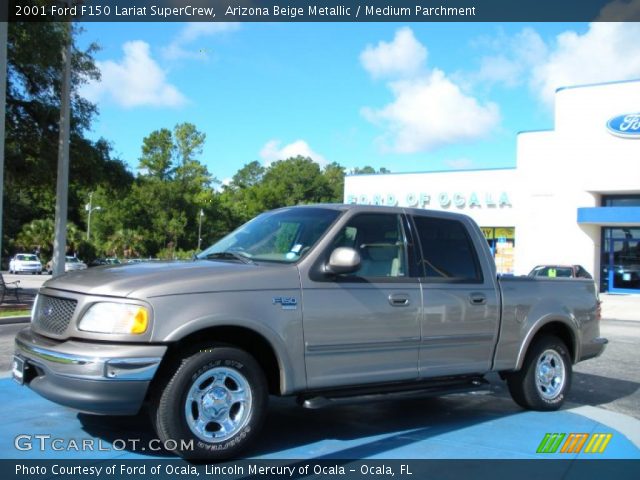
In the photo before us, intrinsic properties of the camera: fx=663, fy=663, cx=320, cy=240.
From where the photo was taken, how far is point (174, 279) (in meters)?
4.66

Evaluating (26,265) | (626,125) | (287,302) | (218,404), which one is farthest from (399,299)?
(26,265)

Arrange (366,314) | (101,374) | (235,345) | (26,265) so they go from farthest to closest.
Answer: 1. (26,265)
2. (366,314)
3. (235,345)
4. (101,374)

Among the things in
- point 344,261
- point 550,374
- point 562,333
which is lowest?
point 550,374

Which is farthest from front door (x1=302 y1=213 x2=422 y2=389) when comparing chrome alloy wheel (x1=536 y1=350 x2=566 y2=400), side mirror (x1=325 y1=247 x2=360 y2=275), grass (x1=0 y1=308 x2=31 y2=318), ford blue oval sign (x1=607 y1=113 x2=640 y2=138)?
ford blue oval sign (x1=607 y1=113 x2=640 y2=138)

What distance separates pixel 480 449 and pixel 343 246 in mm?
1998

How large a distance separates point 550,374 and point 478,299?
1542 millimetres

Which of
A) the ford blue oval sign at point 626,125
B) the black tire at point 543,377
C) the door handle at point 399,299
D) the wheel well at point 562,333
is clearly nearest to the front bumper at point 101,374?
the door handle at point 399,299

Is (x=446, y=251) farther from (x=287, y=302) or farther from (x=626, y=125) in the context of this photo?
(x=626, y=125)

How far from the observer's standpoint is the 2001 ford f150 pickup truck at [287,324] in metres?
4.46

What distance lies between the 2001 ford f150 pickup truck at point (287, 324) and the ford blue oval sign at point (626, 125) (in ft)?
90.6

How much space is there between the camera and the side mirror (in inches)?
202

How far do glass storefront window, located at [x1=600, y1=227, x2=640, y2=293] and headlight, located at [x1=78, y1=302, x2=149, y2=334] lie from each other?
108 ft

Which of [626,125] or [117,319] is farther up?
[626,125]

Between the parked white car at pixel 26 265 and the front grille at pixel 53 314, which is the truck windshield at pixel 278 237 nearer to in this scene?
the front grille at pixel 53 314
